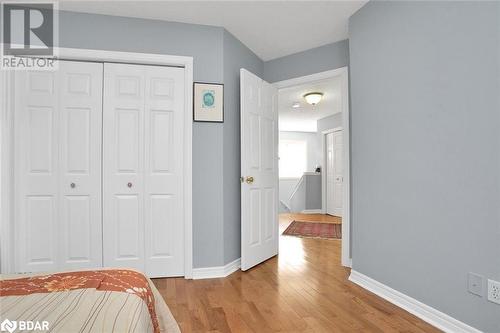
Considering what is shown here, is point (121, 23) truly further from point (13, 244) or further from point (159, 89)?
point (13, 244)

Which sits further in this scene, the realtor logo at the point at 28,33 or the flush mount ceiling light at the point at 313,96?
the flush mount ceiling light at the point at 313,96

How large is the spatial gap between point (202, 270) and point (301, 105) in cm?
438

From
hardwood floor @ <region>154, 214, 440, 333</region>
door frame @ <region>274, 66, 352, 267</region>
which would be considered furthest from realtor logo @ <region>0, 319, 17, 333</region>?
door frame @ <region>274, 66, 352, 267</region>

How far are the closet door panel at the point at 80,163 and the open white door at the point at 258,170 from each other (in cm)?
136

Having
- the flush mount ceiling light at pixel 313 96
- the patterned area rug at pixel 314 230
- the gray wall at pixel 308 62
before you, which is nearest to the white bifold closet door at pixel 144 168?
the gray wall at pixel 308 62

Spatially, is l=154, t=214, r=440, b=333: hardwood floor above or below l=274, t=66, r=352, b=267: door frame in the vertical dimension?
below

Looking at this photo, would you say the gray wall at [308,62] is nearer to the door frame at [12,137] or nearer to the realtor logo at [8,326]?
the door frame at [12,137]

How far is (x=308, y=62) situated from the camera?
3.53 m

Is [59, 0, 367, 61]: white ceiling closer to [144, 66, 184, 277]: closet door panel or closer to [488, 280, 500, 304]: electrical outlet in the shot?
[144, 66, 184, 277]: closet door panel

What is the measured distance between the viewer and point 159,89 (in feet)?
9.35

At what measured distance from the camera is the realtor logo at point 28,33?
2.57 meters

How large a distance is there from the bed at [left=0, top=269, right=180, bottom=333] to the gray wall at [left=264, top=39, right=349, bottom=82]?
2994mm

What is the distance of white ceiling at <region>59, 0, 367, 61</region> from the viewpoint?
259 cm

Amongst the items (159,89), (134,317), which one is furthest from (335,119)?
(134,317)
